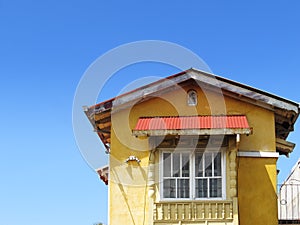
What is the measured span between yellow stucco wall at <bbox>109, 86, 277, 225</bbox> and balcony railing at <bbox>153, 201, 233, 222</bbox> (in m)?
0.71

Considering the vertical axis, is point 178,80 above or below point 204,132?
above

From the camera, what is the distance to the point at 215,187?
15.6m

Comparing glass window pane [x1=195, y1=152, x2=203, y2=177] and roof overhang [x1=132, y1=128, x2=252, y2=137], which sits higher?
roof overhang [x1=132, y1=128, x2=252, y2=137]

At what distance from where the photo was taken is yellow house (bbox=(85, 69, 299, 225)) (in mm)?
15406

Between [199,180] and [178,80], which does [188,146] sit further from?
[178,80]

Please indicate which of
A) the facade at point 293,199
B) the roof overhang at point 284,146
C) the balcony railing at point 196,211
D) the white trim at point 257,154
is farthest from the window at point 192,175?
the facade at point 293,199

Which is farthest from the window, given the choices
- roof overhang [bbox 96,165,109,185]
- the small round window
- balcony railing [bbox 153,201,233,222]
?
roof overhang [bbox 96,165,109,185]

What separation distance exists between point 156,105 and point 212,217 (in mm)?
3787

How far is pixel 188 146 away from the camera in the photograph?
1583cm

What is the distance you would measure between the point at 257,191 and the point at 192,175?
6.78 feet

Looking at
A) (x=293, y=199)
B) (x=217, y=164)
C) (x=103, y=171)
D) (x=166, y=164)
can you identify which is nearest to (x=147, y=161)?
(x=166, y=164)

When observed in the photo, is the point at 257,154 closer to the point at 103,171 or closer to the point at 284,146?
the point at 284,146

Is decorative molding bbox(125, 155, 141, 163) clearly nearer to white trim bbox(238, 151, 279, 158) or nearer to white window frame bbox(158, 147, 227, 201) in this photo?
white window frame bbox(158, 147, 227, 201)

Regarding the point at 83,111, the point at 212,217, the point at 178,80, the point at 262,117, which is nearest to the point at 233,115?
the point at 262,117
